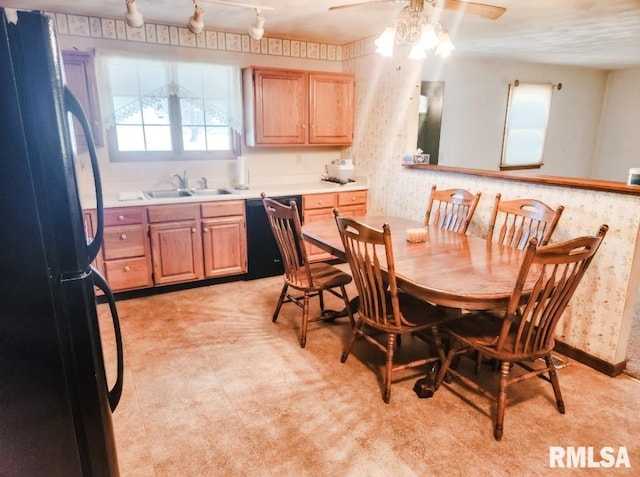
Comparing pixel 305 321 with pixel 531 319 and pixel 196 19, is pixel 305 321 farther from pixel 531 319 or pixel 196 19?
pixel 196 19

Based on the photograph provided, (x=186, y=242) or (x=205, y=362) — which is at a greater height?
(x=186, y=242)

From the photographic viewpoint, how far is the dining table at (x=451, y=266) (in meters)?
1.92

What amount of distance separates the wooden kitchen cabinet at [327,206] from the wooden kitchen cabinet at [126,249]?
58.8 inches

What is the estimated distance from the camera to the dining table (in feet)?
6.29

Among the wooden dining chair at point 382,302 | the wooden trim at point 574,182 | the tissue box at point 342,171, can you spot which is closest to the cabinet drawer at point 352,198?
the tissue box at point 342,171

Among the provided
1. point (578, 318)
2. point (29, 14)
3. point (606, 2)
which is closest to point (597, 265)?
point (578, 318)

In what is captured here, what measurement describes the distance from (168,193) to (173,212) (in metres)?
0.47

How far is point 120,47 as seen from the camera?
145 inches

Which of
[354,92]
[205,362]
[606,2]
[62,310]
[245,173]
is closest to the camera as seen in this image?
[62,310]

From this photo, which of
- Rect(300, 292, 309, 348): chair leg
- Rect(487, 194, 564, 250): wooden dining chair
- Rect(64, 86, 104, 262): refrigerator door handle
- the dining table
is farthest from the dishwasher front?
Rect(64, 86, 104, 262): refrigerator door handle

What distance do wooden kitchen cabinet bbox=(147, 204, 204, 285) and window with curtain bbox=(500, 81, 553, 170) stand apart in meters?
4.49

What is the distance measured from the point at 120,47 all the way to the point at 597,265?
13.0 ft

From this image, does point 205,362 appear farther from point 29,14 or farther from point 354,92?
point 354,92

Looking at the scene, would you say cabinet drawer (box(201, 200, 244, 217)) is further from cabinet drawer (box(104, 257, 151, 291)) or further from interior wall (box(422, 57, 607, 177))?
interior wall (box(422, 57, 607, 177))
